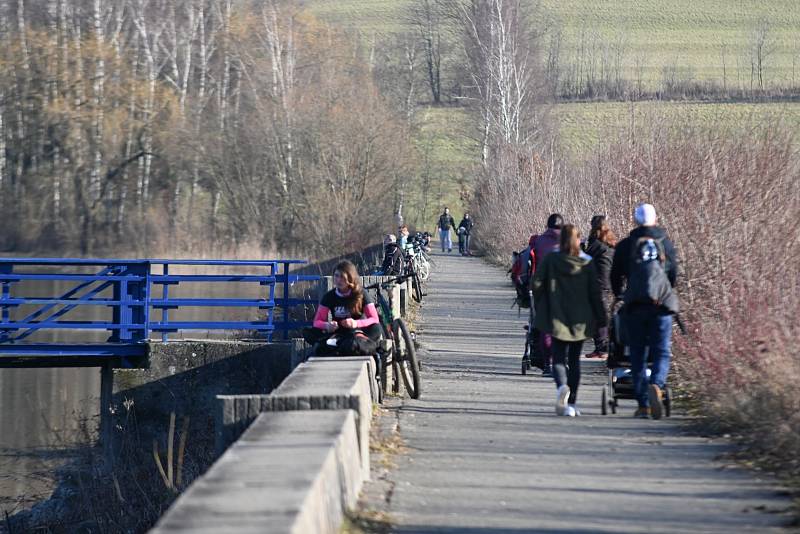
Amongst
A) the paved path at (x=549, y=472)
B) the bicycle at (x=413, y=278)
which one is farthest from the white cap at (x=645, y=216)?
the bicycle at (x=413, y=278)

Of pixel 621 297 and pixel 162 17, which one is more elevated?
pixel 162 17

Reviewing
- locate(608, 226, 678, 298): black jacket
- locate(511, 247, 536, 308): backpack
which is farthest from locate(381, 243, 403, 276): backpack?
locate(608, 226, 678, 298): black jacket

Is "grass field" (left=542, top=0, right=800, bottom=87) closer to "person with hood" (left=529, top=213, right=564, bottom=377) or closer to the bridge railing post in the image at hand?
the bridge railing post

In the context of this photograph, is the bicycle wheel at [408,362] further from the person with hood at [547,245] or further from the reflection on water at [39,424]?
the reflection on water at [39,424]

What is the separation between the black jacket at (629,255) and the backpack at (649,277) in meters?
0.08

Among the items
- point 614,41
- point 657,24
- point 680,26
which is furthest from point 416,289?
point 680,26

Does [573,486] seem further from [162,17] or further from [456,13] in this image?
[162,17]

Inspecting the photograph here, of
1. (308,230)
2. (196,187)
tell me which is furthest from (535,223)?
(196,187)

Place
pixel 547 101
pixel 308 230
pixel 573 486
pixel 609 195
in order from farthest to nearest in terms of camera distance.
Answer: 1. pixel 547 101
2. pixel 308 230
3. pixel 609 195
4. pixel 573 486

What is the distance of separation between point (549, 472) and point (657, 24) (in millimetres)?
Result: 104586

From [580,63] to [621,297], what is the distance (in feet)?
281

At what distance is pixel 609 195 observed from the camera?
19406 millimetres

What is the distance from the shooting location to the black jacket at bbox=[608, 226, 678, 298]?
11195 mm

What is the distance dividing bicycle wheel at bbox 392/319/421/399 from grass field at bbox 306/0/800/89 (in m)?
80.8
